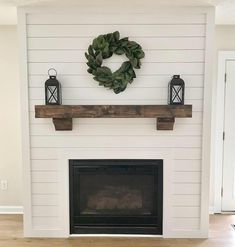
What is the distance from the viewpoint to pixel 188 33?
10.3ft

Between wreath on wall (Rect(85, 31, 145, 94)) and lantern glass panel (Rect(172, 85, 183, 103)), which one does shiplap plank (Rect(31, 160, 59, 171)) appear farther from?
lantern glass panel (Rect(172, 85, 183, 103))

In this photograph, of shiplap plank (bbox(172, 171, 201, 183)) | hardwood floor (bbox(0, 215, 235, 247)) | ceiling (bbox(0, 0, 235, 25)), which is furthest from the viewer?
shiplap plank (bbox(172, 171, 201, 183))

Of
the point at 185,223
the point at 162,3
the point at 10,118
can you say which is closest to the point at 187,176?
the point at 185,223

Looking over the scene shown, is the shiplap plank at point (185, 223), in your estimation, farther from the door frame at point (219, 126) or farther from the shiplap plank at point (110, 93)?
the shiplap plank at point (110, 93)

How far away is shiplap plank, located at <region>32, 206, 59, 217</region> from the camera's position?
3.30 m

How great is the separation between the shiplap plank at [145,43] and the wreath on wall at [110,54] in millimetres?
105

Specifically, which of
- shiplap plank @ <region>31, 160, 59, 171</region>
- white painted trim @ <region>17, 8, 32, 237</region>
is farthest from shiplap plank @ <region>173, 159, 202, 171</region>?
white painted trim @ <region>17, 8, 32, 237</region>

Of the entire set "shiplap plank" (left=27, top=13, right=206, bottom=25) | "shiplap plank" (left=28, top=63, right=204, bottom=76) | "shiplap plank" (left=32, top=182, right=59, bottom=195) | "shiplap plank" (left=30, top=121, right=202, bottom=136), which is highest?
"shiplap plank" (left=27, top=13, right=206, bottom=25)

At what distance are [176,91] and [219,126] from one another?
3.83 ft

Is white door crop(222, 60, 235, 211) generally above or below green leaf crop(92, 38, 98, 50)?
below

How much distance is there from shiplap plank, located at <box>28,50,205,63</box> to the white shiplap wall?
0.01 metres

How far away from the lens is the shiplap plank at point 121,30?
10.2 ft

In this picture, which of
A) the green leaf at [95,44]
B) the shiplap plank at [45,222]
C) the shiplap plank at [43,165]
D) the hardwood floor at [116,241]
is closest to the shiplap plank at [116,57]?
the green leaf at [95,44]

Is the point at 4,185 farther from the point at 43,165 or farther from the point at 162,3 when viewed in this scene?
the point at 162,3
